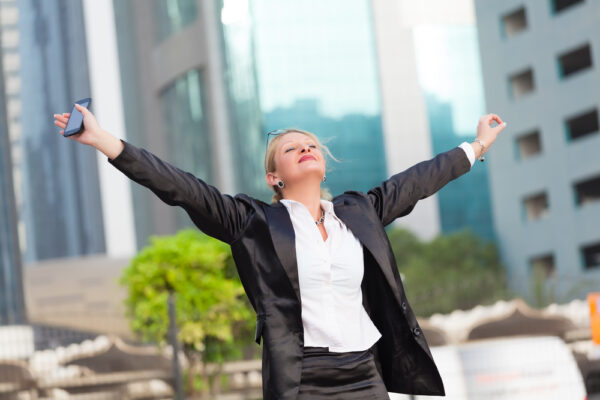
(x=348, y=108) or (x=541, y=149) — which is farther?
(x=348, y=108)

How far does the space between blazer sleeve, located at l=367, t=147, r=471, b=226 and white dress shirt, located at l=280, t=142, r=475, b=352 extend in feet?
0.83

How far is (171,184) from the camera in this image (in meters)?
2.81

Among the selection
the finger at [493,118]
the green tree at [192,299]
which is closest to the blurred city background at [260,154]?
the green tree at [192,299]

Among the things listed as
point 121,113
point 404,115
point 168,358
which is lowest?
point 168,358

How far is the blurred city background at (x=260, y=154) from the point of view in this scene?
49.0 ft

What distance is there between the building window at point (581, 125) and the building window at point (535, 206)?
139 inches

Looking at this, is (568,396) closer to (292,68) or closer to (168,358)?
(168,358)

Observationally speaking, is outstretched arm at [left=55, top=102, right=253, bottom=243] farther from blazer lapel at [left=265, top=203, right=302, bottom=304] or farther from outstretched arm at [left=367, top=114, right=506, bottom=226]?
outstretched arm at [left=367, top=114, right=506, bottom=226]

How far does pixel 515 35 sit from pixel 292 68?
54.4 feet

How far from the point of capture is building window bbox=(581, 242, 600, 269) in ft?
141

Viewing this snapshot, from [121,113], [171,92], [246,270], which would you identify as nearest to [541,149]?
[171,92]

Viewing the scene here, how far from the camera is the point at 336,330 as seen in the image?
2.88m

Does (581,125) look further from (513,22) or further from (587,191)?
(513,22)

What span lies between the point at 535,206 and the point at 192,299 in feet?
117
